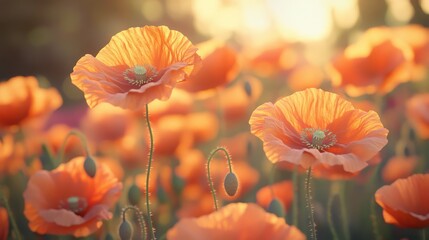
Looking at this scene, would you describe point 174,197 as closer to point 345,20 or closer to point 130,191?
point 130,191

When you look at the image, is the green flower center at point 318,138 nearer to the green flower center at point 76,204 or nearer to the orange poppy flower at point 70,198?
the orange poppy flower at point 70,198

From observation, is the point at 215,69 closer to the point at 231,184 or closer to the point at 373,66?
the point at 373,66

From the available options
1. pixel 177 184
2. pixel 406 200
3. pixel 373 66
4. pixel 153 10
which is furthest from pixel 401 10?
pixel 153 10

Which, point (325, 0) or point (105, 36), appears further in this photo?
point (105, 36)

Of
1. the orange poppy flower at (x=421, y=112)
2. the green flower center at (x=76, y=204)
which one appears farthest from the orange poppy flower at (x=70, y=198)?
the orange poppy flower at (x=421, y=112)

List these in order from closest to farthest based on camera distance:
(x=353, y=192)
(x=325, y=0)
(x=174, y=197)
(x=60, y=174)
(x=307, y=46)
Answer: (x=60, y=174) < (x=174, y=197) < (x=353, y=192) < (x=325, y=0) < (x=307, y=46)

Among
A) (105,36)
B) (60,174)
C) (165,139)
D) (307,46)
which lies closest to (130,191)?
(60,174)

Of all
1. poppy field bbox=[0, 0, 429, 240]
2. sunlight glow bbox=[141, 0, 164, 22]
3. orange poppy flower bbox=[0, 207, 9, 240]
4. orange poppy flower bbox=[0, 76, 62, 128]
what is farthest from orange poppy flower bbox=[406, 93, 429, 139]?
sunlight glow bbox=[141, 0, 164, 22]

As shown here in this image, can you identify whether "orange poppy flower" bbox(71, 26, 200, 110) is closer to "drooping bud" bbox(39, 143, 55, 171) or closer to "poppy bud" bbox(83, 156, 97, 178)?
"poppy bud" bbox(83, 156, 97, 178)
